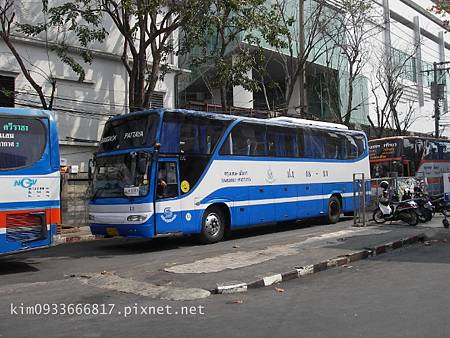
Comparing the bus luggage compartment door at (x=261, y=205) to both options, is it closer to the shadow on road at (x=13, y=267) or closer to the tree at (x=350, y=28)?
the shadow on road at (x=13, y=267)

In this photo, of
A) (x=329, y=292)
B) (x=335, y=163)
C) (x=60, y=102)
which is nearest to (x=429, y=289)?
(x=329, y=292)

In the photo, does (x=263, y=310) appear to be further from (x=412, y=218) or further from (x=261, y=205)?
(x=412, y=218)

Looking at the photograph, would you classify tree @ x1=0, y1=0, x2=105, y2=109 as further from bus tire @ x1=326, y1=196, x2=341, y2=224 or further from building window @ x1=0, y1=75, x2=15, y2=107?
bus tire @ x1=326, y1=196, x2=341, y2=224

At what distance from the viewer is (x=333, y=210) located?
18.6m

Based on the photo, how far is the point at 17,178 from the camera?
960cm

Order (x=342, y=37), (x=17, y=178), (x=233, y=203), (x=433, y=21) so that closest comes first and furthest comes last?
(x=17, y=178), (x=233, y=203), (x=342, y=37), (x=433, y=21)

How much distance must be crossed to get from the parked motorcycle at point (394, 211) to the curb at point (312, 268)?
2.86 meters

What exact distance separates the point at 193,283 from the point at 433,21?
55.1 m

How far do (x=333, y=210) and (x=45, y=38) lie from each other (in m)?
12.5

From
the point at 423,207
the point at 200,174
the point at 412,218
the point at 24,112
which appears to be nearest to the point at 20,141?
the point at 24,112

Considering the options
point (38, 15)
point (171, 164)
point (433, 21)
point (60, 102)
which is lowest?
point (171, 164)

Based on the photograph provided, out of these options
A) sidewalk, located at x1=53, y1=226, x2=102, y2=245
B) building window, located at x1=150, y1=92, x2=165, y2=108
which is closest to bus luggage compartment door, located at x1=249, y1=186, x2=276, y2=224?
sidewalk, located at x1=53, y1=226, x2=102, y2=245

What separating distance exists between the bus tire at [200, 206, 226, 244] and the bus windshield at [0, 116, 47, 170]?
4.93 meters

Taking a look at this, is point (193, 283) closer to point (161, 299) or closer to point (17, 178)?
point (161, 299)
